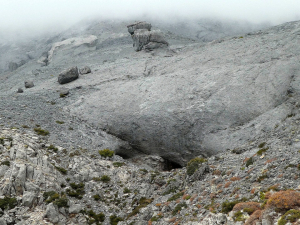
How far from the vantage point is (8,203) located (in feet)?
78.1

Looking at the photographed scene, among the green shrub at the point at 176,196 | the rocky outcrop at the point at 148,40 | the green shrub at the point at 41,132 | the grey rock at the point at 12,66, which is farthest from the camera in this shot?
the grey rock at the point at 12,66

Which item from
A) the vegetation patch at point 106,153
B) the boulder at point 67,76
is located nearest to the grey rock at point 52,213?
the vegetation patch at point 106,153

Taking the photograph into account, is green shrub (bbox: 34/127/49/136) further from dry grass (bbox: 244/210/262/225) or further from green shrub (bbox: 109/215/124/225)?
dry grass (bbox: 244/210/262/225)

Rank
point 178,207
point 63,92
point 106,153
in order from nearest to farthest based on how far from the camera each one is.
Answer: point 178,207
point 106,153
point 63,92

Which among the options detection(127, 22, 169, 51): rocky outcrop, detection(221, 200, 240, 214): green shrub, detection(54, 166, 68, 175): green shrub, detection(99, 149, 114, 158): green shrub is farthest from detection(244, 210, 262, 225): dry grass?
detection(127, 22, 169, 51): rocky outcrop

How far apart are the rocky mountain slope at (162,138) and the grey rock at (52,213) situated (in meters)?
0.09

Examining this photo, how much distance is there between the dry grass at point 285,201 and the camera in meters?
12.8

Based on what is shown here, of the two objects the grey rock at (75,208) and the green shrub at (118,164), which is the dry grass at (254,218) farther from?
the green shrub at (118,164)

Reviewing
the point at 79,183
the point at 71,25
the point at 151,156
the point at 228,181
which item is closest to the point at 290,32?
the point at 151,156

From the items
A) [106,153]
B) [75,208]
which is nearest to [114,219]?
[75,208]

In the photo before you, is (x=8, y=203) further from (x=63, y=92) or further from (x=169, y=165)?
(x=63, y=92)

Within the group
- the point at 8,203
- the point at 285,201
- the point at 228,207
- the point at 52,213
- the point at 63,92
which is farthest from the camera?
the point at 63,92

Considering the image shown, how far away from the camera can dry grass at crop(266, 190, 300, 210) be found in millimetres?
12797

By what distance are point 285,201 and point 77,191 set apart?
908 inches
